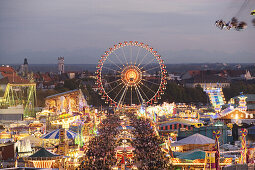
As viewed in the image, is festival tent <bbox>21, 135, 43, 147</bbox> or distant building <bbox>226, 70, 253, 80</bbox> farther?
distant building <bbox>226, 70, 253, 80</bbox>

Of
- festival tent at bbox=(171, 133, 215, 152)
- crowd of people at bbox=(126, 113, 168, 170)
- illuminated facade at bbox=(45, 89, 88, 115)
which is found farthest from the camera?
illuminated facade at bbox=(45, 89, 88, 115)

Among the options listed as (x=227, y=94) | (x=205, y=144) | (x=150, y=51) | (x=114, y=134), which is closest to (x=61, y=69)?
(x=227, y=94)

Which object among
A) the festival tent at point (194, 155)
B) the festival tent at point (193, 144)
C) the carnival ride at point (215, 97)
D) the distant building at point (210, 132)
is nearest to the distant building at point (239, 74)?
the carnival ride at point (215, 97)

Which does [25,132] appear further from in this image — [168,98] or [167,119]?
[168,98]

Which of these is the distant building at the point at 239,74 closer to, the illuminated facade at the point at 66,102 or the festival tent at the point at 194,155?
the illuminated facade at the point at 66,102

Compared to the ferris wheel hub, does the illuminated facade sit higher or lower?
lower

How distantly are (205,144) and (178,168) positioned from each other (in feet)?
15.2

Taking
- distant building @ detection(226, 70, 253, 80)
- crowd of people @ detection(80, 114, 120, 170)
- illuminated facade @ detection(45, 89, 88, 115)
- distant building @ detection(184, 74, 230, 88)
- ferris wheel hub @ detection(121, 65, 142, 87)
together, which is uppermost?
distant building @ detection(226, 70, 253, 80)

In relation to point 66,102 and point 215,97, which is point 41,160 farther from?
point 215,97

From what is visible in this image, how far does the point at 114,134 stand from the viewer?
1534 inches

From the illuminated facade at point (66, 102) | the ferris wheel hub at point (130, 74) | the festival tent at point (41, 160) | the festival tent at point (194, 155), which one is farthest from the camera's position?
the ferris wheel hub at point (130, 74)

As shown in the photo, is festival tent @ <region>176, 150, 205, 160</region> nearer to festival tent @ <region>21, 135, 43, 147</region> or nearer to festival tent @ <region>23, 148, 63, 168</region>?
festival tent @ <region>23, 148, 63, 168</region>

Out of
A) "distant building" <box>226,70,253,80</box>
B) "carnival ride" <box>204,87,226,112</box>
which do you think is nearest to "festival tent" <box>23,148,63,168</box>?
"carnival ride" <box>204,87,226,112</box>

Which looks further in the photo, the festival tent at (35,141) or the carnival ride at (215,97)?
the carnival ride at (215,97)
